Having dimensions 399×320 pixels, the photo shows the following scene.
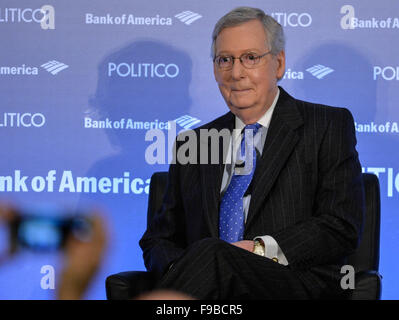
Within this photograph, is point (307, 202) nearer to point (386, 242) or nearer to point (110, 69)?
point (386, 242)

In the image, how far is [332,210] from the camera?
268 cm

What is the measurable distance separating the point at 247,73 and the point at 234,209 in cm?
62

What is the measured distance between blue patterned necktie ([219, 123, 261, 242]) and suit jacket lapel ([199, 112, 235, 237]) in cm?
3

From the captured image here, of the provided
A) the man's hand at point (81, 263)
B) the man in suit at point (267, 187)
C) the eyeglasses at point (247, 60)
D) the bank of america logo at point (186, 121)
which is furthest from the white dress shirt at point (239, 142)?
the man's hand at point (81, 263)

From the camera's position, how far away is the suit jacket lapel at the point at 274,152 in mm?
2770

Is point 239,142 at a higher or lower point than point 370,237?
higher

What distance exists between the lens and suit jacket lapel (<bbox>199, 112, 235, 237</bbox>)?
2854 mm

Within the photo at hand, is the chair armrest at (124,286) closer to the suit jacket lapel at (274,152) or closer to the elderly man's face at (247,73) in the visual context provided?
the suit jacket lapel at (274,152)

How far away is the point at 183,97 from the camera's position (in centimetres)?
407

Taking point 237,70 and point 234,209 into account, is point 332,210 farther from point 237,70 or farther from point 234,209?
point 237,70

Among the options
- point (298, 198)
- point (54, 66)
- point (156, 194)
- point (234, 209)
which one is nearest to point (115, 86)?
point (54, 66)

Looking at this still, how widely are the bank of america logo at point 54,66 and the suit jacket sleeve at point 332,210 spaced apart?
77.3 inches

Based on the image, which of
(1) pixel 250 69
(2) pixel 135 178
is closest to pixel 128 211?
(2) pixel 135 178

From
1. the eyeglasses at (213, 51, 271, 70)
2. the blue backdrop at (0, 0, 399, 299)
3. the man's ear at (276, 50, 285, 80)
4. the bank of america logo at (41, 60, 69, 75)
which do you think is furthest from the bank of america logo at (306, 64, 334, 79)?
the bank of america logo at (41, 60, 69, 75)
